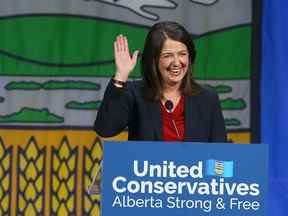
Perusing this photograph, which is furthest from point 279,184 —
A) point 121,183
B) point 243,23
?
point 121,183

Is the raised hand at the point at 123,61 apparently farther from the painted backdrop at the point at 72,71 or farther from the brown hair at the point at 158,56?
the painted backdrop at the point at 72,71

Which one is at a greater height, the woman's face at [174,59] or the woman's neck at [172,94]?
the woman's face at [174,59]

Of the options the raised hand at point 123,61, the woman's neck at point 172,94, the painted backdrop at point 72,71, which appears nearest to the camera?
the raised hand at point 123,61

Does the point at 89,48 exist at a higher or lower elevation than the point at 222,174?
higher

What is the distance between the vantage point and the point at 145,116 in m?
2.57

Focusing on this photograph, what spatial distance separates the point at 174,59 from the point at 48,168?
7.21 ft

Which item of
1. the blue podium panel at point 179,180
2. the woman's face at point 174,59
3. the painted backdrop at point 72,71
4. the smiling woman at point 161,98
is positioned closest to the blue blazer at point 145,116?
the smiling woman at point 161,98

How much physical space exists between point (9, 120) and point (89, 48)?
70 centimetres

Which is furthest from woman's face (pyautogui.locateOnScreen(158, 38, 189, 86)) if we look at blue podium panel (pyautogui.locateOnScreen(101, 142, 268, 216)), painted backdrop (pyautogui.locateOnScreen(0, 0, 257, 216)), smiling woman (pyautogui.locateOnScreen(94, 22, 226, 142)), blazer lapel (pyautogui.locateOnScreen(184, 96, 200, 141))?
painted backdrop (pyautogui.locateOnScreen(0, 0, 257, 216))

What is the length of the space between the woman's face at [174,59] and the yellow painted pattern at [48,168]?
2.00 m

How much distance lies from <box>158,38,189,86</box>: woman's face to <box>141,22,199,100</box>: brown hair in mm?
16

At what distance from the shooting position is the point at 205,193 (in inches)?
90.2

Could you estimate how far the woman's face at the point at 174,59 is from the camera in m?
2.54

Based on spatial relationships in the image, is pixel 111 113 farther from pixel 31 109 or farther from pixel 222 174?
pixel 31 109
